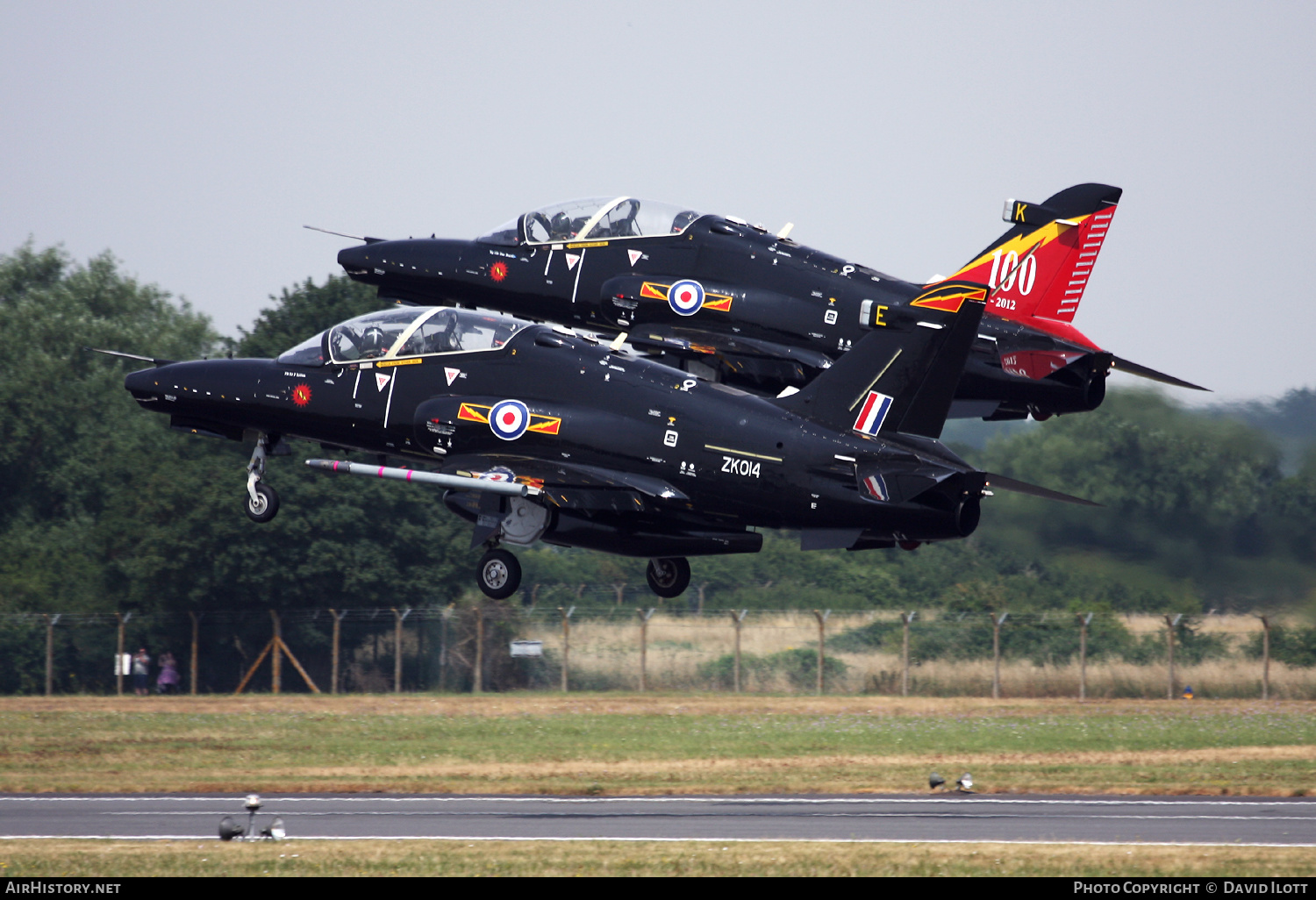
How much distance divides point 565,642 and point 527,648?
174cm

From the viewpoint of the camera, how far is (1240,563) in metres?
36.9

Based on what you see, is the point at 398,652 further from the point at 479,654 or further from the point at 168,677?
the point at 168,677

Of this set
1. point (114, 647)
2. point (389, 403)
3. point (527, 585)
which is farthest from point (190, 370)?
point (527, 585)

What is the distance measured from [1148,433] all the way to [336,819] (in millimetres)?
21903

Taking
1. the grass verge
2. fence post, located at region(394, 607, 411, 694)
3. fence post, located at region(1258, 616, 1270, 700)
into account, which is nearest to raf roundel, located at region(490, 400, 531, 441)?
the grass verge

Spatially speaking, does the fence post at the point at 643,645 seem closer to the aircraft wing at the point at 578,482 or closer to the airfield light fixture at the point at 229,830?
the aircraft wing at the point at 578,482

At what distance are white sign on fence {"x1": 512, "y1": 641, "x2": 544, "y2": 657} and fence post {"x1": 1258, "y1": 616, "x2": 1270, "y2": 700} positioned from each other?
66.9 ft

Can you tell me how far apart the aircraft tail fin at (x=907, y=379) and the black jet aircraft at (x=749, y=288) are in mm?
1312

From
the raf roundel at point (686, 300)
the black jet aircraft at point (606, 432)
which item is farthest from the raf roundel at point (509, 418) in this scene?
the raf roundel at point (686, 300)

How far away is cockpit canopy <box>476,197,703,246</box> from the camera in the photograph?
29422mm

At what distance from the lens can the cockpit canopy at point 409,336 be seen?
27.1m

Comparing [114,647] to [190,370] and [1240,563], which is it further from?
[1240,563]

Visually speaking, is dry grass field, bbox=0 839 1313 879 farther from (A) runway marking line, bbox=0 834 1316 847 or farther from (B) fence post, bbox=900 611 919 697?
(B) fence post, bbox=900 611 919 697

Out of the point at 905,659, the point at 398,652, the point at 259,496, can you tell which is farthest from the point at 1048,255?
the point at 398,652
